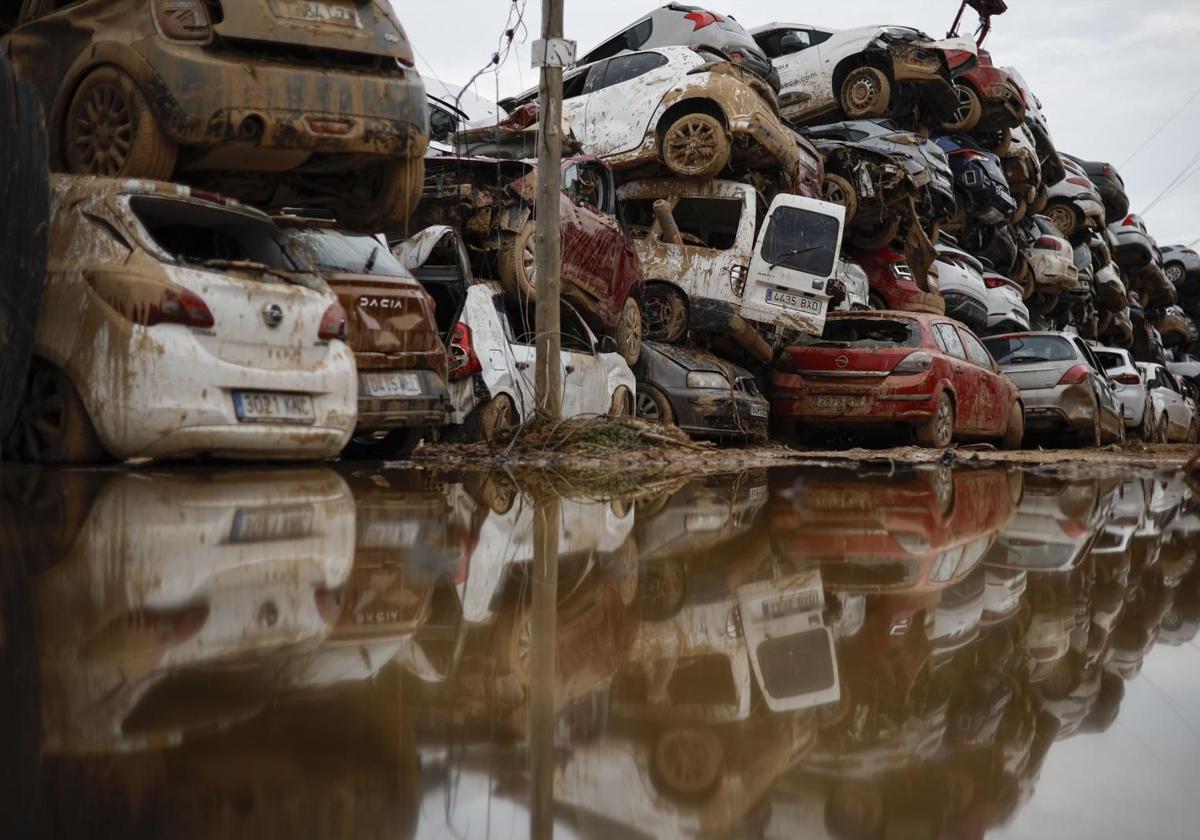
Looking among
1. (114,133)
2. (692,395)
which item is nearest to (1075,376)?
(692,395)

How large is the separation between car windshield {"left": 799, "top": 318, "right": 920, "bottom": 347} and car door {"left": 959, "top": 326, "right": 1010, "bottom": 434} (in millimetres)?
1369

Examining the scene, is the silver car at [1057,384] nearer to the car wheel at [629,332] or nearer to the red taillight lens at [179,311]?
the car wheel at [629,332]

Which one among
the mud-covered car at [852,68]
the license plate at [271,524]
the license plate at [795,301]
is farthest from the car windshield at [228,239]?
the mud-covered car at [852,68]

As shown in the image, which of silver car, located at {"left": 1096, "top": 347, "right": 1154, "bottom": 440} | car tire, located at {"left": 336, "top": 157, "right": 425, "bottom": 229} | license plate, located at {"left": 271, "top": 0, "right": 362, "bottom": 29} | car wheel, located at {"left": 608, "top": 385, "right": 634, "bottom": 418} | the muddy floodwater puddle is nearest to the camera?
the muddy floodwater puddle

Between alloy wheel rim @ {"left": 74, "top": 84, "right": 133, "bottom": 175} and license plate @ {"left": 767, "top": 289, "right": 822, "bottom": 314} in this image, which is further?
license plate @ {"left": 767, "top": 289, "right": 822, "bottom": 314}

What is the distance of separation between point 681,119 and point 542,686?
43.4 feet

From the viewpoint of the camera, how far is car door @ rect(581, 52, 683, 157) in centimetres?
1576

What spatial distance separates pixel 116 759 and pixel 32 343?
16.2 feet

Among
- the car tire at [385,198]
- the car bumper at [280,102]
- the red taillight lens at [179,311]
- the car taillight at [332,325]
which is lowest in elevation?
the car taillight at [332,325]

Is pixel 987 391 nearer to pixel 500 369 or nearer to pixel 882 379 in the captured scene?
pixel 882 379

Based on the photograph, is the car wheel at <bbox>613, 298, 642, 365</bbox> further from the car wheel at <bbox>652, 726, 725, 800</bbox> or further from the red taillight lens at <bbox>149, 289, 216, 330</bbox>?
the car wheel at <bbox>652, 726, 725, 800</bbox>

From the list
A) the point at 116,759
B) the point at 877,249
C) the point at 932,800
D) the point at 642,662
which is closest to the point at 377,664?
the point at 642,662

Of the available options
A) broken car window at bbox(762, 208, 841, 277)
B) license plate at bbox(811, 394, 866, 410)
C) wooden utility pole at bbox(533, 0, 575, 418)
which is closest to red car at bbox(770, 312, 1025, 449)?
license plate at bbox(811, 394, 866, 410)

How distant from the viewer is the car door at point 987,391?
52.1 ft
